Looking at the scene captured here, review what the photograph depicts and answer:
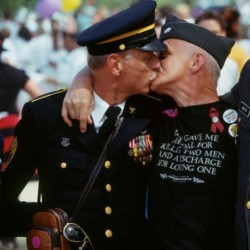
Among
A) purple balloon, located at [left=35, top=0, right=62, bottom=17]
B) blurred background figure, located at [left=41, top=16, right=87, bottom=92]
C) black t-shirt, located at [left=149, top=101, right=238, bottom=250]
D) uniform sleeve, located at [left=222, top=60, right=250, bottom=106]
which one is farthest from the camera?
purple balloon, located at [left=35, top=0, right=62, bottom=17]

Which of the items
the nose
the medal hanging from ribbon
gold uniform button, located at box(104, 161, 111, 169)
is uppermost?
the nose

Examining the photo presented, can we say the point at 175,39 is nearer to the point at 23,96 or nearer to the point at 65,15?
the point at 23,96

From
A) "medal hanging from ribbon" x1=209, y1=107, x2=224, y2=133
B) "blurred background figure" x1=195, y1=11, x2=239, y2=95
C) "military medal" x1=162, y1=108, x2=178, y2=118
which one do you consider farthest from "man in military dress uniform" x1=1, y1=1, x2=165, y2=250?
"blurred background figure" x1=195, y1=11, x2=239, y2=95

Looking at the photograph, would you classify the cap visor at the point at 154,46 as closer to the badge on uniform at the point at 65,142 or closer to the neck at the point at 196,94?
the neck at the point at 196,94

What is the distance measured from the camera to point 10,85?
7.95 m

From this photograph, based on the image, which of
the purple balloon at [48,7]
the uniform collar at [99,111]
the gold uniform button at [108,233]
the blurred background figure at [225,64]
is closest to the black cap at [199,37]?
the uniform collar at [99,111]

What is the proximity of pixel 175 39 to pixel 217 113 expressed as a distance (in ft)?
1.33

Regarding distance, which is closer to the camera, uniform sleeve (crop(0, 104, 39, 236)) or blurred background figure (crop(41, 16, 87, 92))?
uniform sleeve (crop(0, 104, 39, 236))

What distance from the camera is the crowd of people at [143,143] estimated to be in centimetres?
343

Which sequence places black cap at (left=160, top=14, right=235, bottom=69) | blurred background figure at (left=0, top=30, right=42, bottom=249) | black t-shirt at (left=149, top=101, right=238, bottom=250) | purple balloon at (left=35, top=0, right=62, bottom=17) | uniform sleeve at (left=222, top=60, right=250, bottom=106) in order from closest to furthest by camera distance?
black t-shirt at (left=149, top=101, right=238, bottom=250) < uniform sleeve at (left=222, top=60, right=250, bottom=106) < black cap at (left=160, top=14, right=235, bottom=69) < blurred background figure at (left=0, top=30, right=42, bottom=249) < purple balloon at (left=35, top=0, right=62, bottom=17)

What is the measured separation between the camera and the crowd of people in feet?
11.3

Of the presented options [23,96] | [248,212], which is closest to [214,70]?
[248,212]

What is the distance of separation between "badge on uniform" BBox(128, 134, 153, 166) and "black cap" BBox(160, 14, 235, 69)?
1.60 ft

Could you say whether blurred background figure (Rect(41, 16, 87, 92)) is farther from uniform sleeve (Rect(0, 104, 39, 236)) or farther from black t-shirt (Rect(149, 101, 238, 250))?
black t-shirt (Rect(149, 101, 238, 250))
